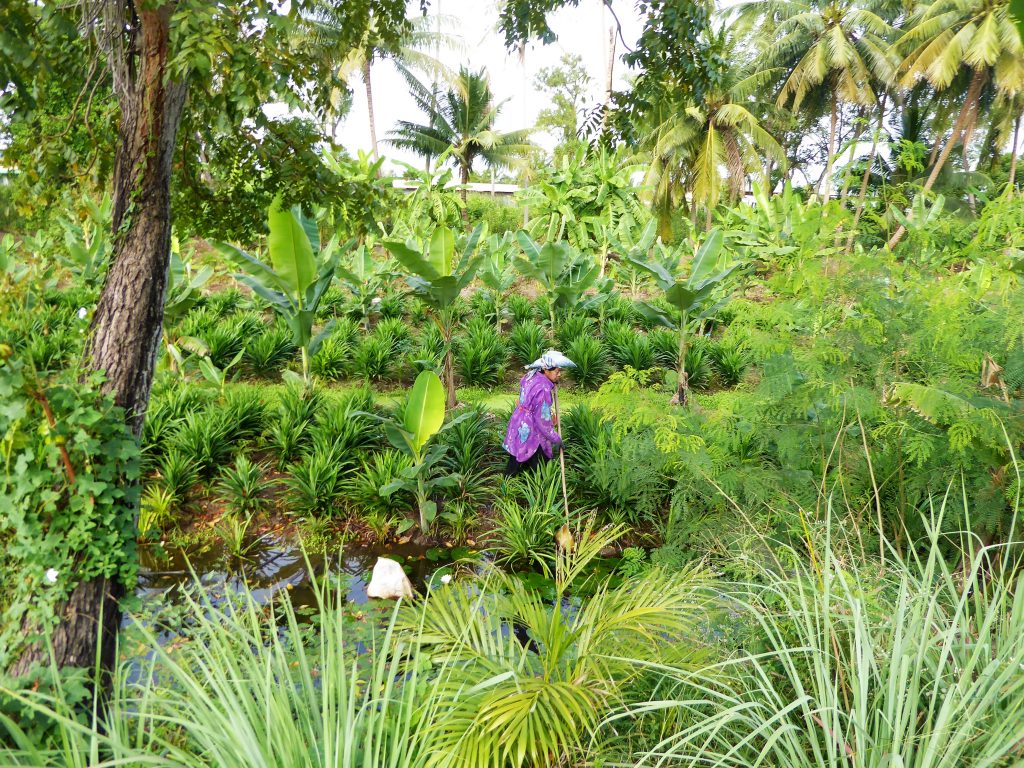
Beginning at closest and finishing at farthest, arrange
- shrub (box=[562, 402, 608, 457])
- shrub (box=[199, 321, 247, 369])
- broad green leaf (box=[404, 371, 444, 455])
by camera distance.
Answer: broad green leaf (box=[404, 371, 444, 455])
shrub (box=[562, 402, 608, 457])
shrub (box=[199, 321, 247, 369])

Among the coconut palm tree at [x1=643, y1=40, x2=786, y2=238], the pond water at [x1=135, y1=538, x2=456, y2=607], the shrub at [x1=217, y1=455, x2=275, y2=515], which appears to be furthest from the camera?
the coconut palm tree at [x1=643, y1=40, x2=786, y2=238]

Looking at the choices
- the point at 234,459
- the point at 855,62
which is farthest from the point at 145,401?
the point at 855,62

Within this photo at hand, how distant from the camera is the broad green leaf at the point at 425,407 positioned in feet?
18.2

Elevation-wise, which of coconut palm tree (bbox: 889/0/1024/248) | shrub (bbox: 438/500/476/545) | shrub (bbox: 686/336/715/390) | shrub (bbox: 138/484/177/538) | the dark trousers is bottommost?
shrub (bbox: 438/500/476/545)

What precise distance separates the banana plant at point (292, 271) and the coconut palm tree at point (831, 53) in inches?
811

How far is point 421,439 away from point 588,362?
4161mm

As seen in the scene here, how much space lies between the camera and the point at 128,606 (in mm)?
3021

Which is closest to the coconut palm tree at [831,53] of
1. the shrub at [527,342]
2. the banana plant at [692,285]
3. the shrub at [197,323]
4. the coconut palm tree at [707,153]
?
the coconut palm tree at [707,153]

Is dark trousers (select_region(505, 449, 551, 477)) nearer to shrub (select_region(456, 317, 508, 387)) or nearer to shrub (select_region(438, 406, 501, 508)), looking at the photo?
shrub (select_region(438, 406, 501, 508))

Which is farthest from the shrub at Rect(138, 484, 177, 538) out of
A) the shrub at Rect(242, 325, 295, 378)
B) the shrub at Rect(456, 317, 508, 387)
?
the shrub at Rect(456, 317, 508, 387)

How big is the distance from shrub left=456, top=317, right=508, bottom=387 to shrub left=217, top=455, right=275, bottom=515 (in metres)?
3.50

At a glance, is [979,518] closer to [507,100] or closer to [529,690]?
[529,690]

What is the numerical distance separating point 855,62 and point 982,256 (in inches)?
931

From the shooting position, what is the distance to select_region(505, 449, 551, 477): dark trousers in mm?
6246
